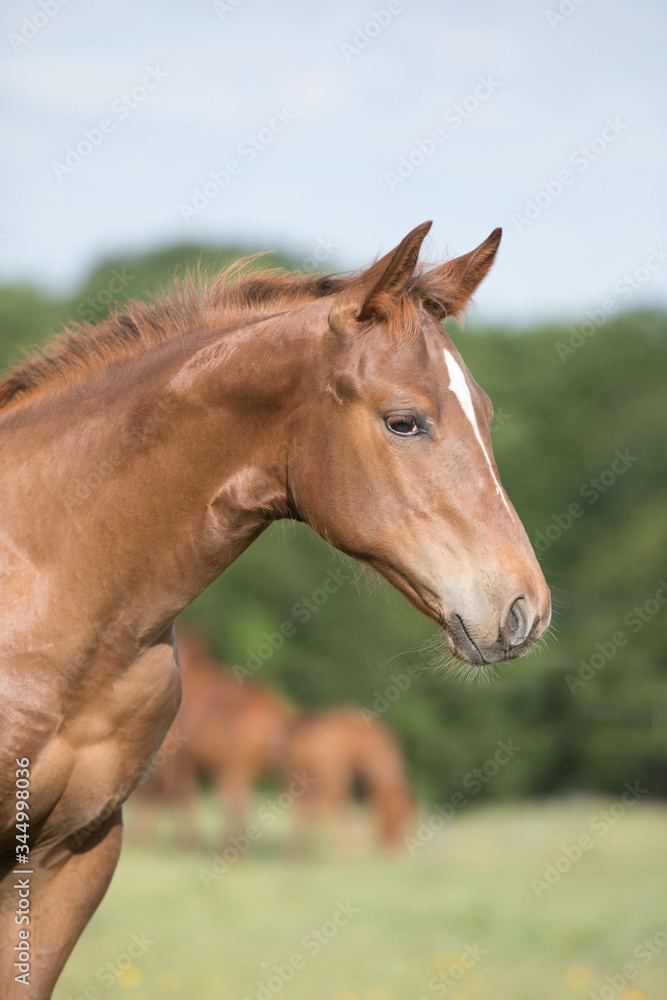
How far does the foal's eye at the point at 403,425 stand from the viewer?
8.20 feet

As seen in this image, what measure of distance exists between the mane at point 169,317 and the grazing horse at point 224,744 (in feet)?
30.4

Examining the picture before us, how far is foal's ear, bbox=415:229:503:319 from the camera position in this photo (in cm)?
276

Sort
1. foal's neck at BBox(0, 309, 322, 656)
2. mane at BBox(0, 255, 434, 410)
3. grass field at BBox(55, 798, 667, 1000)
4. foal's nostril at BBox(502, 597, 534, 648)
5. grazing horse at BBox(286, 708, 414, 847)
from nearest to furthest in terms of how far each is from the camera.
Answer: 1. foal's nostril at BBox(502, 597, 534, 648)
2. foal's neck at BBox(0, 309, 322, 656)
3. mane at BBox(0, 255, 434, 410)
4. grass field at BBox(55, 798, 667, 1000)
5. grazing horse at BBox(286, 708, 414, 847)

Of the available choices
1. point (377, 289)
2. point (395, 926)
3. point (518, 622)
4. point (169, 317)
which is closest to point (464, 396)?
point (377, 289)

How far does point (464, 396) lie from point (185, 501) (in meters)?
0.85

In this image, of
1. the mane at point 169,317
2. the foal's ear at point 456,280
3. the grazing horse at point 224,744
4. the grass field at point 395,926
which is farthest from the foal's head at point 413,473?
the grazing horse at point 224,744

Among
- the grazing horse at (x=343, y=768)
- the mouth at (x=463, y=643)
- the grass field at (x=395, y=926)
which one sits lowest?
the grazing horse at (x=343, y=768)

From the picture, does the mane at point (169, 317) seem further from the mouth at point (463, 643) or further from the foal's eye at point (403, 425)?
the mouth at point (463, 643)

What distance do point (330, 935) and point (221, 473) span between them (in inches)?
219

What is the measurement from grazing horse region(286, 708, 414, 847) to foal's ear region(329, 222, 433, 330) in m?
10.1

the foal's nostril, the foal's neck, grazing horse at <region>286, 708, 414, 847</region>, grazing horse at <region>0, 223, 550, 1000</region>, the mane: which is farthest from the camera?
grazing horse at <region>286, 708, 414, 847</region>

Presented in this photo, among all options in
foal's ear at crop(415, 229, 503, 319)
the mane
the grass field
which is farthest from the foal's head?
the grass field

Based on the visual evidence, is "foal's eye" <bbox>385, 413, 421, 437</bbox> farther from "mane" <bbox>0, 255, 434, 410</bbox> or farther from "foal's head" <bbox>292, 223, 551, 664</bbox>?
"mane" <bbox>0, 255, 434, 410</bbox>

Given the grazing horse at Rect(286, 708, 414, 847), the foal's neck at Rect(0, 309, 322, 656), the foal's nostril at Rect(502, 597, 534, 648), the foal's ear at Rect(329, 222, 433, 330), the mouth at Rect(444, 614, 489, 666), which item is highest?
the foal's ear at Rect(329, 222, 433, 330)
